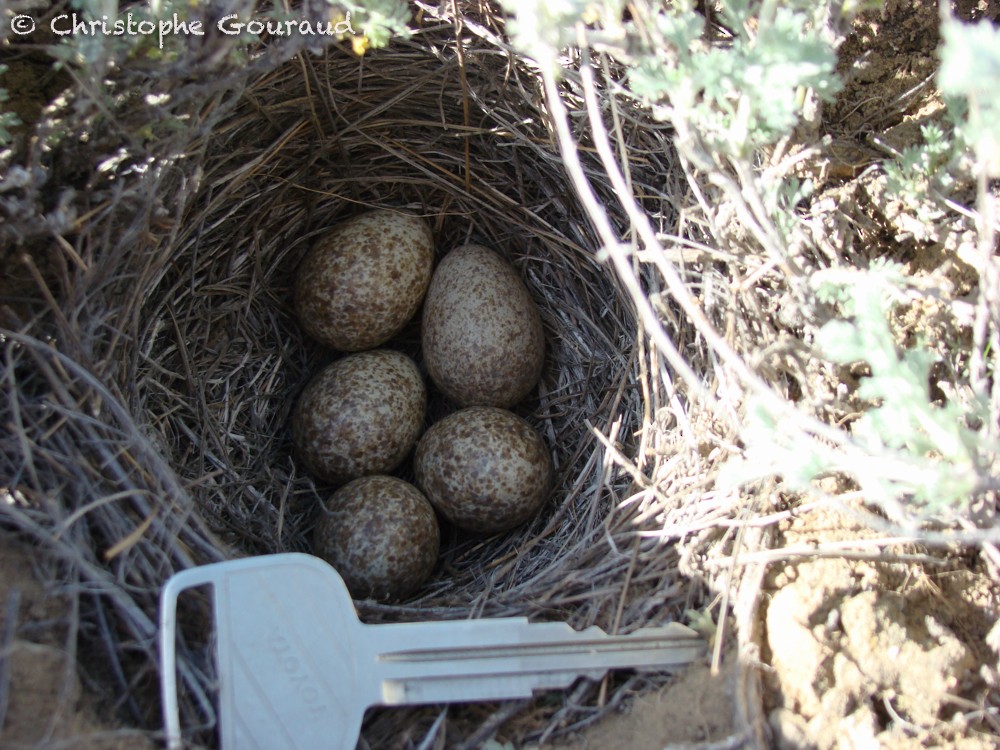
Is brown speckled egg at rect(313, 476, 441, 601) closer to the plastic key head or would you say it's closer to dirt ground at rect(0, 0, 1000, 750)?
the plastic key head

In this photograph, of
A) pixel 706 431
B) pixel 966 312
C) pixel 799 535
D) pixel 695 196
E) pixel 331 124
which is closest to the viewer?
pixel 966 312

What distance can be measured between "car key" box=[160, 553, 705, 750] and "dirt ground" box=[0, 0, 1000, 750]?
0.44 feet

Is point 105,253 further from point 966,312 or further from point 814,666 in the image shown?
point 966,312

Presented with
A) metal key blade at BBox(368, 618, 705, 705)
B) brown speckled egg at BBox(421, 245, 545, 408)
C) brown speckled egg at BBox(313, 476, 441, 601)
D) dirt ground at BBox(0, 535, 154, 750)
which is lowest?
brown speckled egg at BBox(313, 476, 441, 601)

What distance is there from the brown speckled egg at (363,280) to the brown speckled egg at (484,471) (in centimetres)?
43

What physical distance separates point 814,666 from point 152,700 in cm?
133

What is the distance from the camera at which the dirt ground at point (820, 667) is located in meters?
1.50

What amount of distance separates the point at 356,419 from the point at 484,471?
0.44 meters

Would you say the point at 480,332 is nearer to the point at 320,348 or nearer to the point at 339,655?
the point at 320,348

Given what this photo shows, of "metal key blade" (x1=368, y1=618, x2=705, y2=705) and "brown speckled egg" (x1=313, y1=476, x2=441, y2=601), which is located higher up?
"metal key blade" (x1=368, y1=618, x2=705, y2=705)

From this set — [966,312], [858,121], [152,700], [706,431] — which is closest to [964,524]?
[966,312]

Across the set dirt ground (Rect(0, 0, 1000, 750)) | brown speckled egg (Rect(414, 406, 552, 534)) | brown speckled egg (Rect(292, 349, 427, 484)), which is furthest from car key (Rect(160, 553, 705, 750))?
brown speckled egg (Rect(292, 349, 427, 484))

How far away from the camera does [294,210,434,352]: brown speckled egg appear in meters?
2.59

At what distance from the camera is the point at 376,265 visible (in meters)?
2.59
